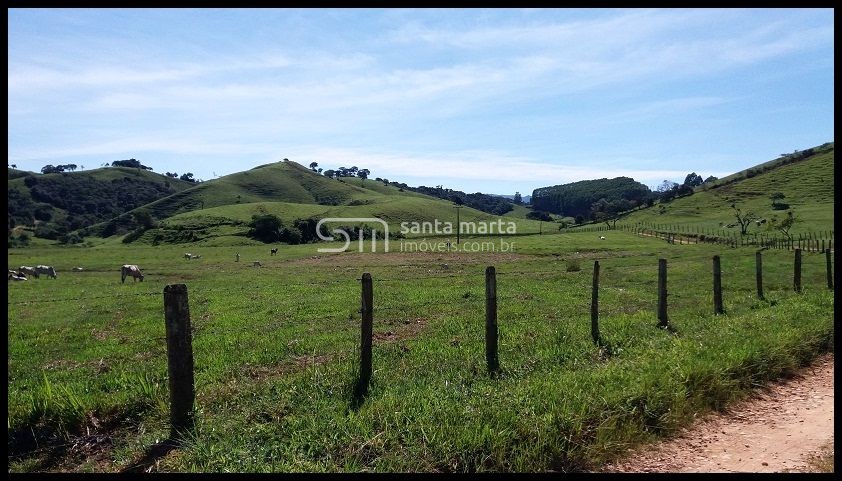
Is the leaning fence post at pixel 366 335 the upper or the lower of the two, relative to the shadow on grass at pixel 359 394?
upper

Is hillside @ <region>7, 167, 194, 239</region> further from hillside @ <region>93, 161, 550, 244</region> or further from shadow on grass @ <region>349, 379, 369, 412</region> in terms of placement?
shadow on grass @ <region>349, 379, 369, 412</region>

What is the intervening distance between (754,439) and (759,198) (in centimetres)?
13448

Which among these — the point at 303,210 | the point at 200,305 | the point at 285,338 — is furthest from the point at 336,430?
the point at 303,210

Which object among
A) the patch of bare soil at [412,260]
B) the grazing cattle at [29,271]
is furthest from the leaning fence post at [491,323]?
the grazing cattle at [29,271]

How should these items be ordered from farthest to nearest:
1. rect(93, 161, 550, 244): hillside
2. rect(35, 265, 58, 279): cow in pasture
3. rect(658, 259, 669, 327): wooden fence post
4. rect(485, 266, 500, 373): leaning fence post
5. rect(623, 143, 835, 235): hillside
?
rect(93, 161, 550, 244): hillside, rect(623, 143, 835, 235): hillside, rect(35, 265, 58, 279): cow in pasture, rect(658, 259, 669, 327): wooden fence post, rect(485, 266, 500, 373): leaning fence post

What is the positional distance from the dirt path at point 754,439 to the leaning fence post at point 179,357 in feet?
16.0

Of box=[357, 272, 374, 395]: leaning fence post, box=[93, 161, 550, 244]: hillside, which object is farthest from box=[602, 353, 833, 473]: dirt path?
box=[93, 161, 550, 244]: hillside

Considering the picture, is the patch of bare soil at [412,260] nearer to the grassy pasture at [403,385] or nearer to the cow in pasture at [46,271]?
the cow in pasture at [46,271]

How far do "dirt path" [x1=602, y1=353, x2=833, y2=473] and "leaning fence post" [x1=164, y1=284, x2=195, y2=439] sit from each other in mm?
4872

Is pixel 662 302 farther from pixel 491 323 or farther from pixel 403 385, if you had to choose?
pixel 403 385

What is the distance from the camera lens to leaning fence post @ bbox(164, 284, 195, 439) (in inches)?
225

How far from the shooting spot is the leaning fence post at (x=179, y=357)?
5711mm

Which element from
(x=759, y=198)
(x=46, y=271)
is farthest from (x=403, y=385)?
(x=759, y=198)

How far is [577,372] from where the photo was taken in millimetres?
7641
